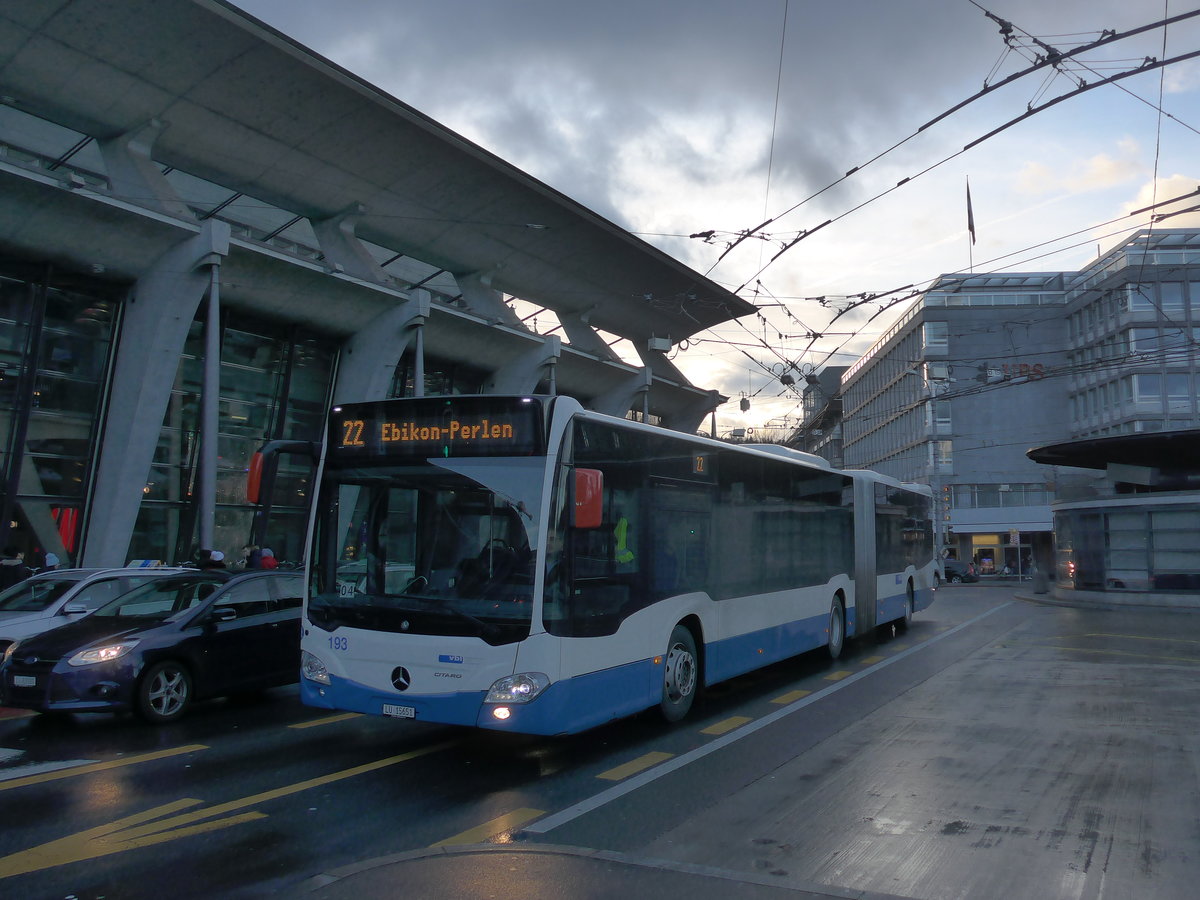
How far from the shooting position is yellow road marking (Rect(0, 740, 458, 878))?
5.08m

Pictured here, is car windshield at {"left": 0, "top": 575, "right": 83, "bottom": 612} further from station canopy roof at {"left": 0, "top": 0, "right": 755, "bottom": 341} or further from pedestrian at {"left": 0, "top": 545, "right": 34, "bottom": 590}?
station canopy roof at {"left": 0, "top": 0, "right": 755, "bottom": 341}

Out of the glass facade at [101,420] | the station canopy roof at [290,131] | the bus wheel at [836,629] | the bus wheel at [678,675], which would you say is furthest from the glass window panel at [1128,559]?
the glass facade at [101,420]

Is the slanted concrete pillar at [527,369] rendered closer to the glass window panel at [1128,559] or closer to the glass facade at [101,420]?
the glass facade at [101,420]

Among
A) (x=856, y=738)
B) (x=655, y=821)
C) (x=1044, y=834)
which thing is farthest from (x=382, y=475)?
(x=1044, y=834)

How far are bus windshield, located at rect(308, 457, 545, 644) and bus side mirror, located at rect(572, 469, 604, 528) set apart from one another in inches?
13.7

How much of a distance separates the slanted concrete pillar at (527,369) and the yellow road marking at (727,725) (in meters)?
24.0

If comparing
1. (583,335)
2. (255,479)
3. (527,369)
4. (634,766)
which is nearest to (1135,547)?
(527,369)

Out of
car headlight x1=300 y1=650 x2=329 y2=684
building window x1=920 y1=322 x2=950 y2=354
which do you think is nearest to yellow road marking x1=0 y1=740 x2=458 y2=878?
car headlight x1=300 y1=650 x2=329 y2=684

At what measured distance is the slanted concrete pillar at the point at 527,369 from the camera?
32.4 meters

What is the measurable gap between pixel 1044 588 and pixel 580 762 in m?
32.6

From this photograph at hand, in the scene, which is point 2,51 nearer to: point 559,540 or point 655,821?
point 559,540

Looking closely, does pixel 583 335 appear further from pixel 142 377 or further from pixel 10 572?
pixel 10 572

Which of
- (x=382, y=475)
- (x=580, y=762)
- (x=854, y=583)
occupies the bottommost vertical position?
(x=580, y=762)

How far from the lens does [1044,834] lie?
18.0ft
